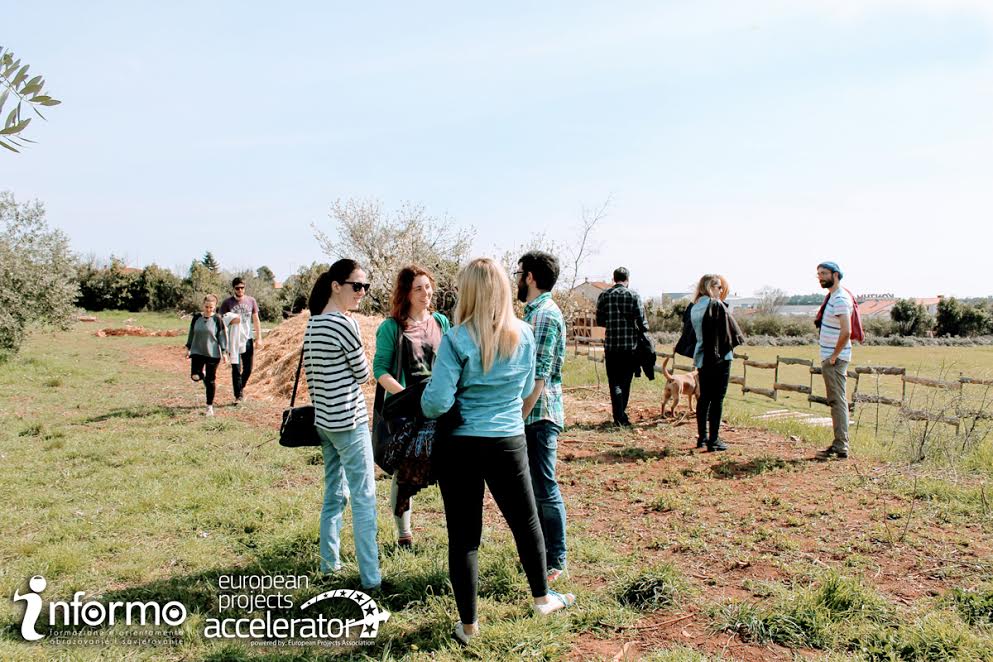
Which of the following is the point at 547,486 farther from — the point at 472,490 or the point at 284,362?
the point at 284,362

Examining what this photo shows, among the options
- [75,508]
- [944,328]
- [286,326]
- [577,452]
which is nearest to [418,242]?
[286,326]

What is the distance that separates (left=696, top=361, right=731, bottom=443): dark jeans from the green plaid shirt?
3901mm

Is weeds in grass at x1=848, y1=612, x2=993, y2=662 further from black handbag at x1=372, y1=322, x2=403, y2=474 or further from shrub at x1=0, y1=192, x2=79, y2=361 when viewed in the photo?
shrub at x1=0, y1=192, x2=79, y2=361

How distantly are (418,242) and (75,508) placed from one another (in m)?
15.7

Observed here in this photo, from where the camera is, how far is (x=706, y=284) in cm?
744

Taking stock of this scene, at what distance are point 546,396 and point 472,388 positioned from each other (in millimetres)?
774

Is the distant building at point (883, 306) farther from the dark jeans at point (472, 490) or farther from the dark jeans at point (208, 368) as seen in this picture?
the dark jeans at point (472, 490)

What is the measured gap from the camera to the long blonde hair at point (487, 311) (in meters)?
3.06

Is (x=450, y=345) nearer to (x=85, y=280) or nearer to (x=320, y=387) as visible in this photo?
(x=320, y=387)

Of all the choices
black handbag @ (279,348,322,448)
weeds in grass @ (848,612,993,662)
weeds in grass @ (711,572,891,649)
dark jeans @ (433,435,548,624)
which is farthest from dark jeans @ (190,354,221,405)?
weeds in grass @ (848,612,993,662)

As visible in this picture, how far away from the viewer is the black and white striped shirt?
3703 millimetres

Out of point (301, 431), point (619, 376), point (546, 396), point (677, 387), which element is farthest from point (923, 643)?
point (677, 387)

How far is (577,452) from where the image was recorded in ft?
24.0

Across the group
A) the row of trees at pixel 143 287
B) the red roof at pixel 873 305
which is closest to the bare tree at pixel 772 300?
the red roof at pixel 873 305
